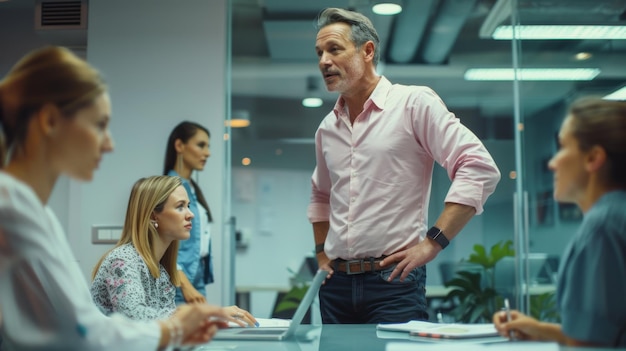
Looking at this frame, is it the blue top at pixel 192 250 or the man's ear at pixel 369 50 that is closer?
the man's ear at pixel 369 50

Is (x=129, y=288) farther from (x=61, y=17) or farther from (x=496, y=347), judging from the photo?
(x=61, y=17)

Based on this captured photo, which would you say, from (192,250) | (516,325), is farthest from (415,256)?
(192,250)

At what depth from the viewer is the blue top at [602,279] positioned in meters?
1.10

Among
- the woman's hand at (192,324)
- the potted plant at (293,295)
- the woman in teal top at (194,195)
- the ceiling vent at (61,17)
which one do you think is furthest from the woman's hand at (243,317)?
the ceiling vent at (61,17)

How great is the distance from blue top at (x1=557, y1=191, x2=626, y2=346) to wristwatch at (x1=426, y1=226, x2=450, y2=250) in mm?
721

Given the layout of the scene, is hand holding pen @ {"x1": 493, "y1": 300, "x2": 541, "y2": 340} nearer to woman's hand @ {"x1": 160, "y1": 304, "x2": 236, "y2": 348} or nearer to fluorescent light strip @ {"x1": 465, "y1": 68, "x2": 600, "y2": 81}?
woman's hand @ {"x1": 160, "y1": 304, "x2": 236, "y2": 348}

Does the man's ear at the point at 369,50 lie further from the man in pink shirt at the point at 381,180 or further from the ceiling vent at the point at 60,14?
the ceiling vent at the point at 60,14

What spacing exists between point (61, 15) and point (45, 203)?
3.53 meters

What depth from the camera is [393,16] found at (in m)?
4.62

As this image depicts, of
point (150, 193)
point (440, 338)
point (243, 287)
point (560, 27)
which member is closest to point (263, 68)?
point (243, 287)

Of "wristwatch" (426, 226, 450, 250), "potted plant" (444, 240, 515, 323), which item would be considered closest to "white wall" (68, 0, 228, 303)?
"potted plant" (444, 240, 515, 323)

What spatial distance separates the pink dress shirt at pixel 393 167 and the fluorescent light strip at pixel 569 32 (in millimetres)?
2044

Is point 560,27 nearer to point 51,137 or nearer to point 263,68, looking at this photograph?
point 263,68

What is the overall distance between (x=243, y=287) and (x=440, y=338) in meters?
3.64
